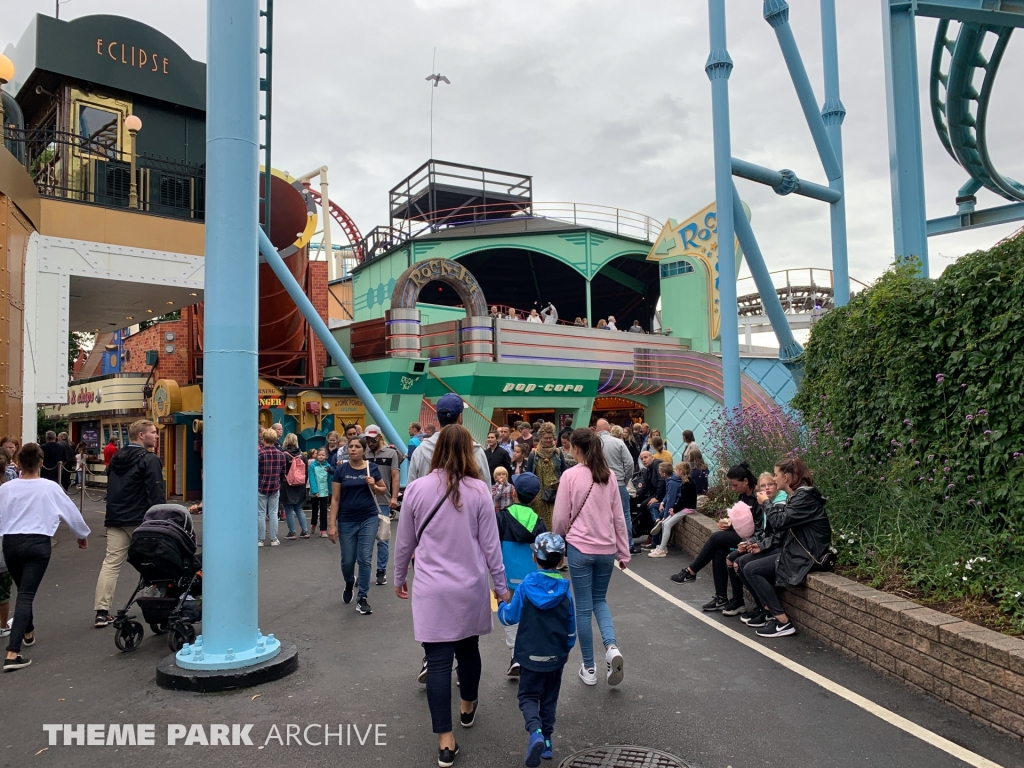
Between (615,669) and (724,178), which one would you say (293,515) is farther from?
(724,178)

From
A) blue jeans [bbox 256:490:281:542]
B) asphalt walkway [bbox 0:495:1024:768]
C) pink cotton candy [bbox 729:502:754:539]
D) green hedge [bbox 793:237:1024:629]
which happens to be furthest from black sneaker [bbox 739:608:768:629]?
blue jeans [bbox 256:490:281:542]

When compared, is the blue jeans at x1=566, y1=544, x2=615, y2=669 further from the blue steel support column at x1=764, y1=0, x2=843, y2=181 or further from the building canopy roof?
the building canopy roof

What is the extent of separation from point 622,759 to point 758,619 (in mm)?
3028

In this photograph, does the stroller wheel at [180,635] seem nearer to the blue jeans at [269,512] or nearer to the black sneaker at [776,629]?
the black sneaker at [776,629]

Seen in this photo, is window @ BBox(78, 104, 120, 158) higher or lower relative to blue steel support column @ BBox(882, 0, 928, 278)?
higher

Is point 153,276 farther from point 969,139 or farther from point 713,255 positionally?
point 713,255

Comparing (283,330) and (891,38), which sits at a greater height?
(891,38)

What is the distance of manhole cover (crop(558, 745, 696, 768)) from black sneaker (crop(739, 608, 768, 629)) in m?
2.75

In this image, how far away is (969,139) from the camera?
18.1 metres

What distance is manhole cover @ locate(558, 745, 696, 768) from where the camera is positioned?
3715mm

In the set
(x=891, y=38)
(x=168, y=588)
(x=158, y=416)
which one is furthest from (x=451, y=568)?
(x=158, y=416)

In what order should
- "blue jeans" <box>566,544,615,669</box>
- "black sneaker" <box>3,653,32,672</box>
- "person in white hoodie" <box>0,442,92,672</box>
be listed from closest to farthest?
"blue jeans" <box>566,544,615,669</box>, "black sneaker" <box>3,653,32,672</box>, "person in white hoodie" <box>0,442,92,672</box>

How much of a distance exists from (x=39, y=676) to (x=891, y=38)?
11841 mm

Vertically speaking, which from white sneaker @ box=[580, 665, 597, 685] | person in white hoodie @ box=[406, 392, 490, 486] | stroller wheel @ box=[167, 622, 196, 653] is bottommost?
white sneaker @ box=[580, 665, 597, 685]
